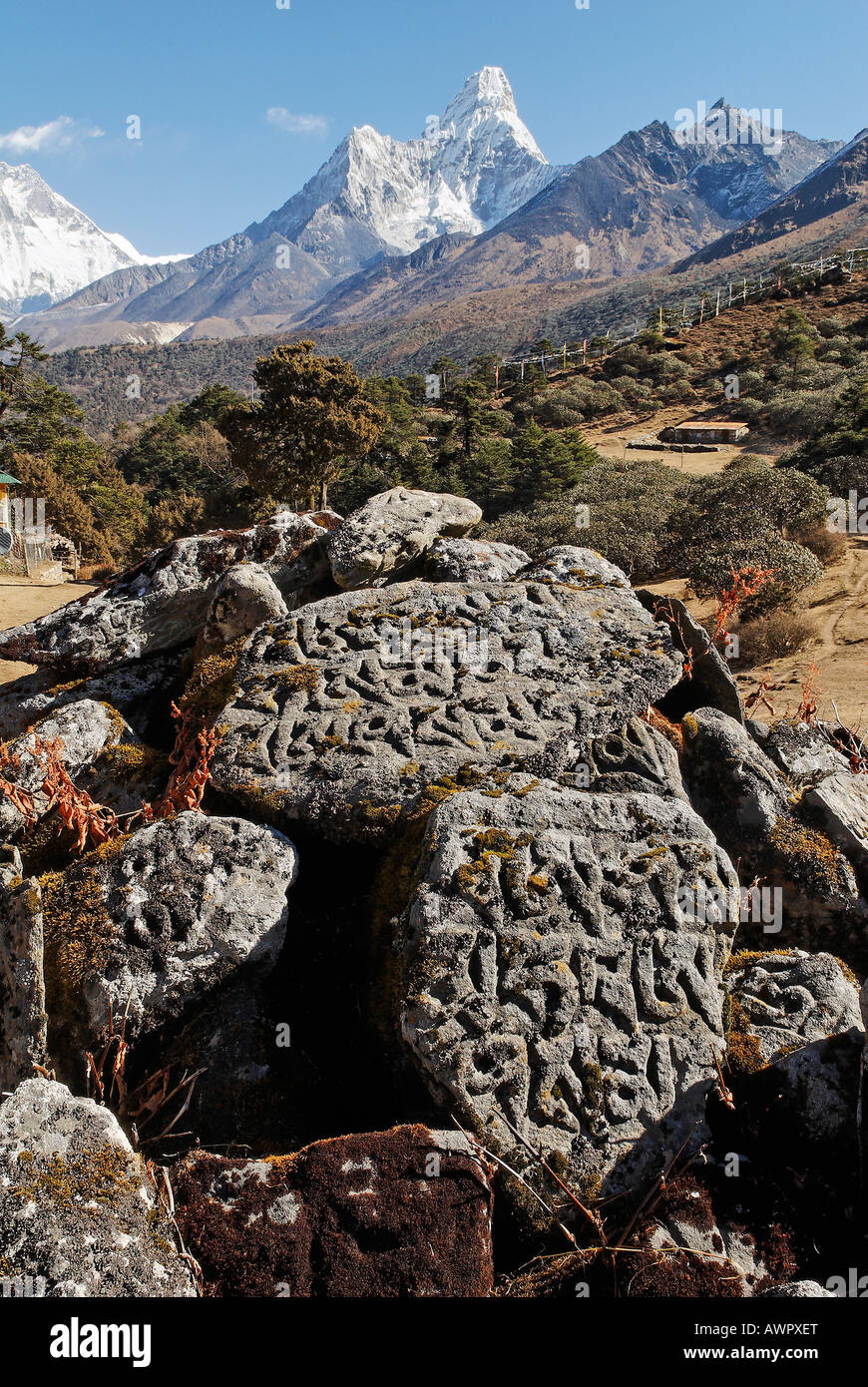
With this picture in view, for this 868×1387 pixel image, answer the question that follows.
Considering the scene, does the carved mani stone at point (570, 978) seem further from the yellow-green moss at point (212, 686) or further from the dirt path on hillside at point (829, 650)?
the dirt path on hillside at point (829, 650)

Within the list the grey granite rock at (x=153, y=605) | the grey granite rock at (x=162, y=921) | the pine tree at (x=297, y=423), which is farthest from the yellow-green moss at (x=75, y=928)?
the pine tree at (x=297, y=423)

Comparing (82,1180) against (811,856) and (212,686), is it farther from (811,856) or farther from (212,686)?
(811,856)

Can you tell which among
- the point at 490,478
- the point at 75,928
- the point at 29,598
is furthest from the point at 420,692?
the point at 490,478

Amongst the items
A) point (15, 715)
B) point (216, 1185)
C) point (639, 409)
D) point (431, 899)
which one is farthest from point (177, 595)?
point (639, 409)

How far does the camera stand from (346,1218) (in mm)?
2361

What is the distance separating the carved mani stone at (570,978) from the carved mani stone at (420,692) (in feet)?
1.80

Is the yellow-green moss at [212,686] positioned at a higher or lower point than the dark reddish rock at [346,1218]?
higher

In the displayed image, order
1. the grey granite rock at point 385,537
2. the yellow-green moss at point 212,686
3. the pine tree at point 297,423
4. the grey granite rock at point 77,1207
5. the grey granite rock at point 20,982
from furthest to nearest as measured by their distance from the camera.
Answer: the pine tree at point 297,423 < the grey granite rock at point 385,537 < the yellow-green moss at point 212,686 < the grey granite rock at point 20,982 < the grey granite rock at point 77,1207

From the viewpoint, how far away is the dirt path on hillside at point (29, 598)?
1488cm

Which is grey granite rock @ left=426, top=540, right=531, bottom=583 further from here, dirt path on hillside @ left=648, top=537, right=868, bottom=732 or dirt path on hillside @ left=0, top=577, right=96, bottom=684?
dirt path on hillside @ left=0, top=577, right=96, bottom=684

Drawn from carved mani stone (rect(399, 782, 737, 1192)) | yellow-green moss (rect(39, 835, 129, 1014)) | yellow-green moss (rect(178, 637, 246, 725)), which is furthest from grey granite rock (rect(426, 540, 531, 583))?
yellow-green moss (rect(39, 835, 129, 1014))

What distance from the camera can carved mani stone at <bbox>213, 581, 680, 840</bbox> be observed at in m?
3.74

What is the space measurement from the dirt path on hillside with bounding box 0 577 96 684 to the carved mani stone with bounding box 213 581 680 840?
1045cm
